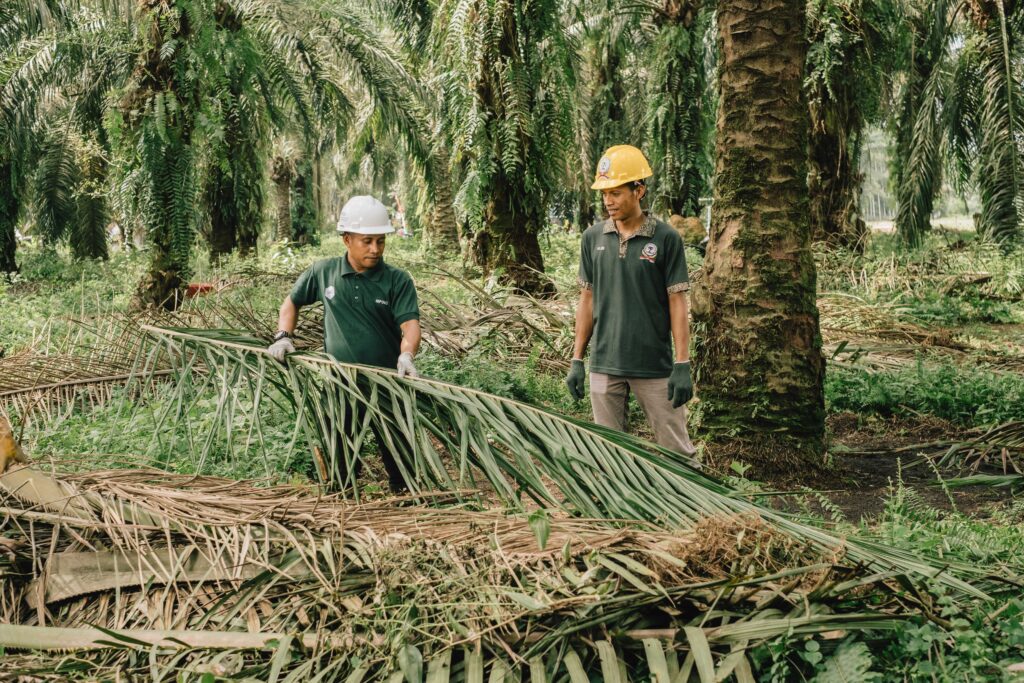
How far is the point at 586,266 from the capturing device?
15.5 feet

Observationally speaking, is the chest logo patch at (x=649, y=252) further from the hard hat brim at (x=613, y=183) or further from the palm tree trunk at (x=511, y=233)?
the palm tree trunk at (x=511, y=233)

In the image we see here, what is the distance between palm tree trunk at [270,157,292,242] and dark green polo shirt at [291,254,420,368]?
20.5 metres

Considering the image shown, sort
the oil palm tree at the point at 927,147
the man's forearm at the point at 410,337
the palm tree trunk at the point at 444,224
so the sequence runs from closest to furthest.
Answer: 1. the man's forearm at the point at 410,337
2. the oil palm tree at the point at 927,147
3. the palm tree trunk at the point at 444,224

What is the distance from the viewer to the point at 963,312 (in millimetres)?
11070

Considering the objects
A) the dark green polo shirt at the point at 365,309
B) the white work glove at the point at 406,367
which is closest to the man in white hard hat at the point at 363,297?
the dark green polo shirt at the point at 365,309

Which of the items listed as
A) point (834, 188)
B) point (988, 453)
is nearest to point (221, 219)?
point (834, 188)

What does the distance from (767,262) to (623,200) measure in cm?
122

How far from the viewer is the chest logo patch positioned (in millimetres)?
4438

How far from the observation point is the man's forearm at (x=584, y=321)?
4789mm

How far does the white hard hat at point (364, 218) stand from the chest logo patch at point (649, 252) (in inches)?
48.1

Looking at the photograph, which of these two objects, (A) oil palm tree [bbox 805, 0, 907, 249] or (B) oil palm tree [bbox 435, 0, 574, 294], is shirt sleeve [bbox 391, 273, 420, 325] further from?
(A) oil palm tree [bbox 805, 0, 907, 249]

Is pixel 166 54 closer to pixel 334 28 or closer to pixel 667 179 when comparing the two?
pixel 334 28

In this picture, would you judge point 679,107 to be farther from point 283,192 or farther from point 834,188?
point 283,192

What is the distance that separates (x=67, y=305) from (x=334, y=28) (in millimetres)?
5316
